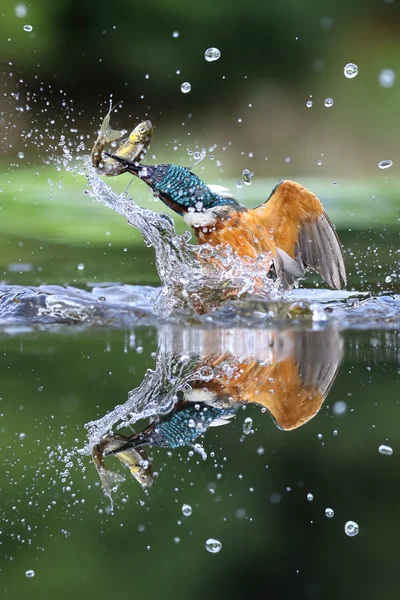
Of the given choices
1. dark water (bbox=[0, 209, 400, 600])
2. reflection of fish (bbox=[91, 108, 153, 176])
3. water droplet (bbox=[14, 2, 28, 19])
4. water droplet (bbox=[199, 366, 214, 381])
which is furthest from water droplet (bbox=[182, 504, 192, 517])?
water droplet (bbox=[14, 2, 28, 19])

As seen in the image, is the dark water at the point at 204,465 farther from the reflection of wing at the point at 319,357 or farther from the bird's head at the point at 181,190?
the bird's head at the point at 181,190

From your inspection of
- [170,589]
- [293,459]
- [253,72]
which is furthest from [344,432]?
[253,72]

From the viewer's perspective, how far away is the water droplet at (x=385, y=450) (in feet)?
4.61

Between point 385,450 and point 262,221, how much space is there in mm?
1897

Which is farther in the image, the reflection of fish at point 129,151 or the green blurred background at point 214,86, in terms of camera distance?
the green blurred background at point 214,86

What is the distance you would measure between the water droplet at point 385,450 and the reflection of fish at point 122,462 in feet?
1.16

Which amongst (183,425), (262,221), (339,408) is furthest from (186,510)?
(262,221)

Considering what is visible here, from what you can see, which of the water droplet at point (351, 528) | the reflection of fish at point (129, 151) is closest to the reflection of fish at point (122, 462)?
the water droplet at point (351, 528)

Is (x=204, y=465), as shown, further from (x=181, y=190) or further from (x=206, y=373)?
(x=181, y=190)

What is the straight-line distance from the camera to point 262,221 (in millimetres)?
3248

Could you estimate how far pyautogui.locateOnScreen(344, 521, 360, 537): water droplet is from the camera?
46.2 inches

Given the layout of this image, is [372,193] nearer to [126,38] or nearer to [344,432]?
[126,38]

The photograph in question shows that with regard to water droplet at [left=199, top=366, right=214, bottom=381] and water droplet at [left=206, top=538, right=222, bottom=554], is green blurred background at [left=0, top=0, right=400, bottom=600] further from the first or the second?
water droplet at [left=199, top=366, right=214, bottom=381]

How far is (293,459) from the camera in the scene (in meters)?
A: 1.37
